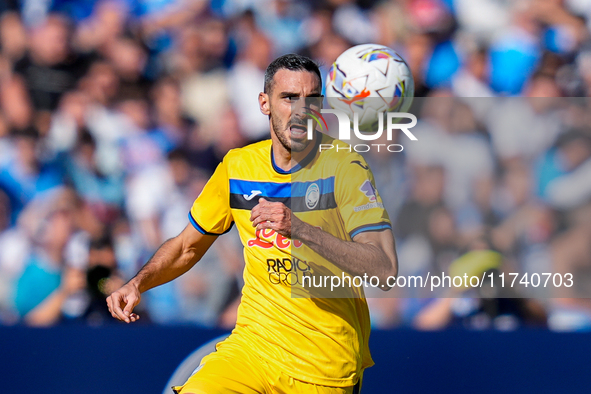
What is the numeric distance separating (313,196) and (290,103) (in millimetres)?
449

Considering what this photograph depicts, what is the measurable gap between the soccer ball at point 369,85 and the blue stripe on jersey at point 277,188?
675 mm

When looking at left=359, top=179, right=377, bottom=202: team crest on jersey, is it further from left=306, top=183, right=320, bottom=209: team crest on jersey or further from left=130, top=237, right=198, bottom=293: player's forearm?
left=130, top=237, right=198, bottom=293: player's forearm

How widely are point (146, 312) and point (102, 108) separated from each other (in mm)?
1812

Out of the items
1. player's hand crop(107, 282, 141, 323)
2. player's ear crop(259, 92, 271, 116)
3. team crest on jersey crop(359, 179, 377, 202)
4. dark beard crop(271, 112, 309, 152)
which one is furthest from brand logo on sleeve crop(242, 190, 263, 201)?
player's hand crop(107, 282, 141, 323)

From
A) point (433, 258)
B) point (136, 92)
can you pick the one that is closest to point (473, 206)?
point (433, 258)

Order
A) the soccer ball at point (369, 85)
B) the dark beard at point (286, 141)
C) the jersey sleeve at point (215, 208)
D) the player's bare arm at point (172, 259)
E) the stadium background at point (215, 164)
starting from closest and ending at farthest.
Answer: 1. the dark beard at point (286, 141)
2. the player's bare arm at point (172, 259)
3. the jersey sleeve at point (215, 208)
4. the soccer ball at point (369, 85)
5. the stadium background at point (215, 164)

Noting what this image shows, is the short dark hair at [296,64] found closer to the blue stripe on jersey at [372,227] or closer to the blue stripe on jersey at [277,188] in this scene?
the blue stripe on jersey at [277,188]

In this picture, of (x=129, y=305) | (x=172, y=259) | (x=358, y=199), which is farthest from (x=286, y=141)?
(x=129, y=305)

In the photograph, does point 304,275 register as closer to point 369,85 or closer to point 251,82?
point 369,85

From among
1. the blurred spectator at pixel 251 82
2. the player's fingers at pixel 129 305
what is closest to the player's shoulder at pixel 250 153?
the player's fingers at pixel 129 305

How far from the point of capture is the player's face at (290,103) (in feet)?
8.99

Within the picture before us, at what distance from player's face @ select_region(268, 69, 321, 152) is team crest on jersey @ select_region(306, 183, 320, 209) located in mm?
211

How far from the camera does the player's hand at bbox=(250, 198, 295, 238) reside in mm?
2162

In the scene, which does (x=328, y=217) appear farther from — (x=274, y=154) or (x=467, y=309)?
(x=467, y=309)
